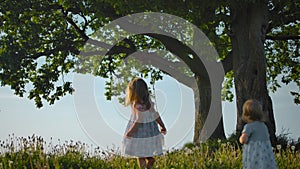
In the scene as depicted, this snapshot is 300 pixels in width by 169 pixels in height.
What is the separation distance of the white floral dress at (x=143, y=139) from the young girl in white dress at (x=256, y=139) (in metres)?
1.45

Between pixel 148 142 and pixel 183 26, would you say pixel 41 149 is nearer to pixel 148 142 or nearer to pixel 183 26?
pixel 148 142

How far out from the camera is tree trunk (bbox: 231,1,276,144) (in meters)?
15.5

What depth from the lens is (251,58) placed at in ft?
50.8

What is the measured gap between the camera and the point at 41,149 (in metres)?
10.3

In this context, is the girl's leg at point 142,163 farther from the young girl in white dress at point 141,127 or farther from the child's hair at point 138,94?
the child's hair at point 138,94

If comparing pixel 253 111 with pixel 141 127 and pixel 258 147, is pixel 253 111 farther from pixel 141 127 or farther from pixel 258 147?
pixel 141 127

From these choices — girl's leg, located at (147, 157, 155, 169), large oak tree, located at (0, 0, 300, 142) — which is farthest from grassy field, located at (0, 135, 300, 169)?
large oak tree, located at (0, 0, 300, 142)

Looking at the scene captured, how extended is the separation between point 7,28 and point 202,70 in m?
7.91

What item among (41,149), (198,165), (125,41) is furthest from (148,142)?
(125,41)

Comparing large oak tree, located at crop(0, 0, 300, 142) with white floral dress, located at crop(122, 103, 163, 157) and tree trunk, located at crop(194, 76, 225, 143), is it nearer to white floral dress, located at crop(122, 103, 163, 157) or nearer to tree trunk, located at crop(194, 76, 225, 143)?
tree trunk, located at crop(194, 76, 225, 143)

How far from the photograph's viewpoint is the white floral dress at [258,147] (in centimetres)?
754

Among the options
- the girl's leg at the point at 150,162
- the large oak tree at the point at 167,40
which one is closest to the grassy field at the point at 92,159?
the girl's leg at the point at 150,162

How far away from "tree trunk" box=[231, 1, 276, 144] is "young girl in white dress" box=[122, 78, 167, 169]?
26.6 ft

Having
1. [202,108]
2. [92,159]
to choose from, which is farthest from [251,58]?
[92,159]
